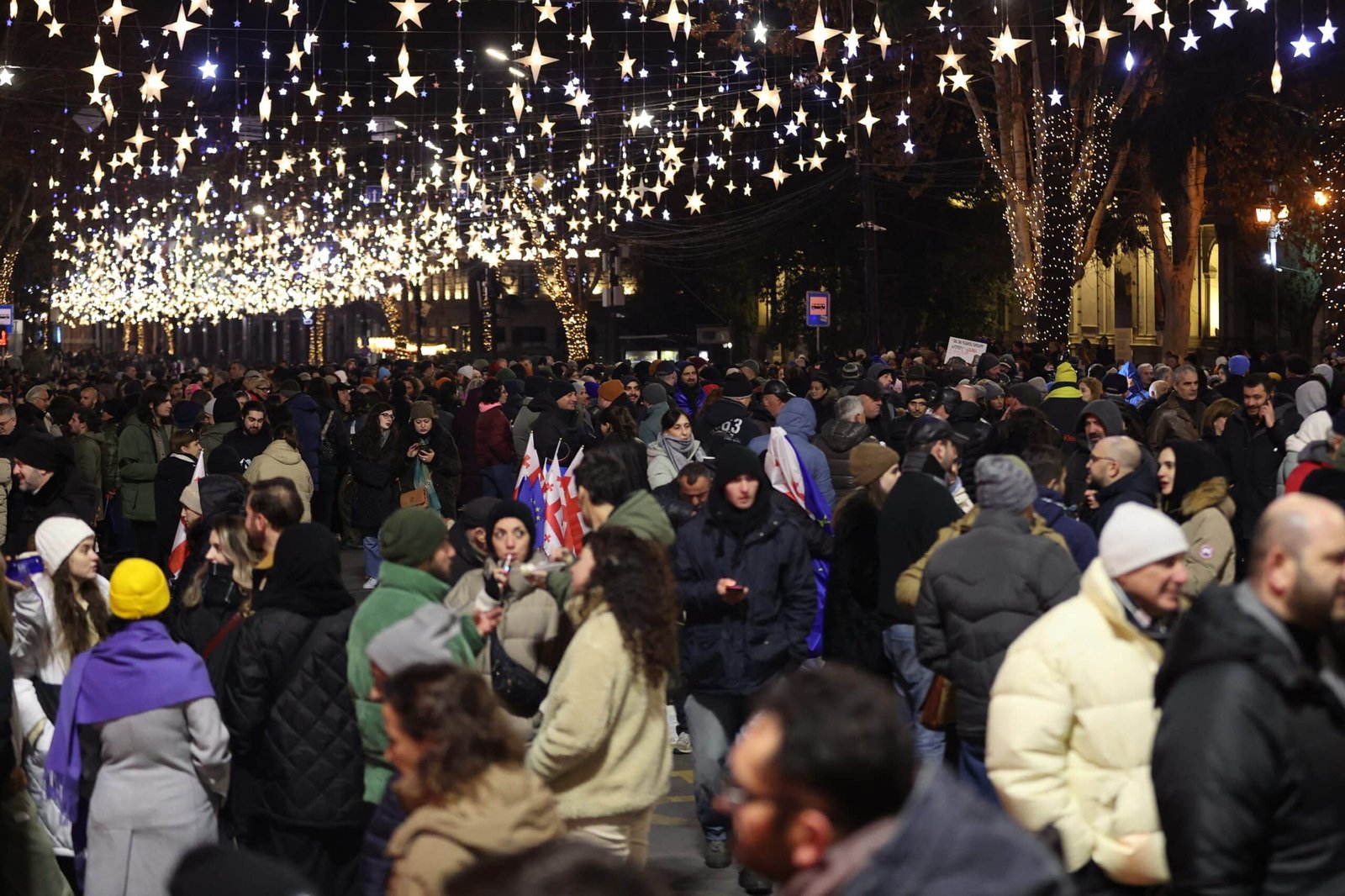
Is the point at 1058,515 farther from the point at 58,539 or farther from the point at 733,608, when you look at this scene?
the point at 58,539

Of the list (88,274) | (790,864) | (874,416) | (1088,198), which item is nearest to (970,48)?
(1088,198)

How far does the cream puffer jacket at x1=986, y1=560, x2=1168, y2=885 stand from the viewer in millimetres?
5141

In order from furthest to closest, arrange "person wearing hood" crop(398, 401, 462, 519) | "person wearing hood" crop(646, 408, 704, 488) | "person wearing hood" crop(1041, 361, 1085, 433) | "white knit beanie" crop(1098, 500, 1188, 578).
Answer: "person wearing hood" crop(398, 401, 462, 519) → "person wearing hood" crop(1041, 361, 1085, 433) → "person wearing hood" crop(646, 408, 704, 488) → "white knit beanie" crop(1098, 500, 1188, 578)

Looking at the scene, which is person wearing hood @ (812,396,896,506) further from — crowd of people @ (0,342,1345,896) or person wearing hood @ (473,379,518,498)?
person wearing hood @ (473,379,518,498)

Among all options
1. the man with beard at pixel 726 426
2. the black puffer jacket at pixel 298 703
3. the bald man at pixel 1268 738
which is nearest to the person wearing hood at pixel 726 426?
the man with beard at pixel 726 426

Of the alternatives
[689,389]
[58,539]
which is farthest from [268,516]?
[689,389]

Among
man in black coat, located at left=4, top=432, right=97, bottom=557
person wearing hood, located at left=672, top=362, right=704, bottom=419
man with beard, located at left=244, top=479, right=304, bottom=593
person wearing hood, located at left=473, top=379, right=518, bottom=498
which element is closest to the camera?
man with beard, located at left=244, top=479, right=304, bottom=593

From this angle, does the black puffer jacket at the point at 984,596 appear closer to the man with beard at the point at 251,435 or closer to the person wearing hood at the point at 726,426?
the person wearing hood at the point at 726,426

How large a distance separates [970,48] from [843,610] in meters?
29.4

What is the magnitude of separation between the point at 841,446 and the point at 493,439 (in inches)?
257

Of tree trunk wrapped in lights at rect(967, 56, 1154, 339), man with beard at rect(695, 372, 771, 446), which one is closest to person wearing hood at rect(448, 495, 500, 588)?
man with beard at rect(695, 372, 771, 446)

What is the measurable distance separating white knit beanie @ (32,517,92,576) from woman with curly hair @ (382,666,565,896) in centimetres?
335

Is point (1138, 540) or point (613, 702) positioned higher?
point (1138, 540)

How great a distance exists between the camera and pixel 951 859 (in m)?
2.93
